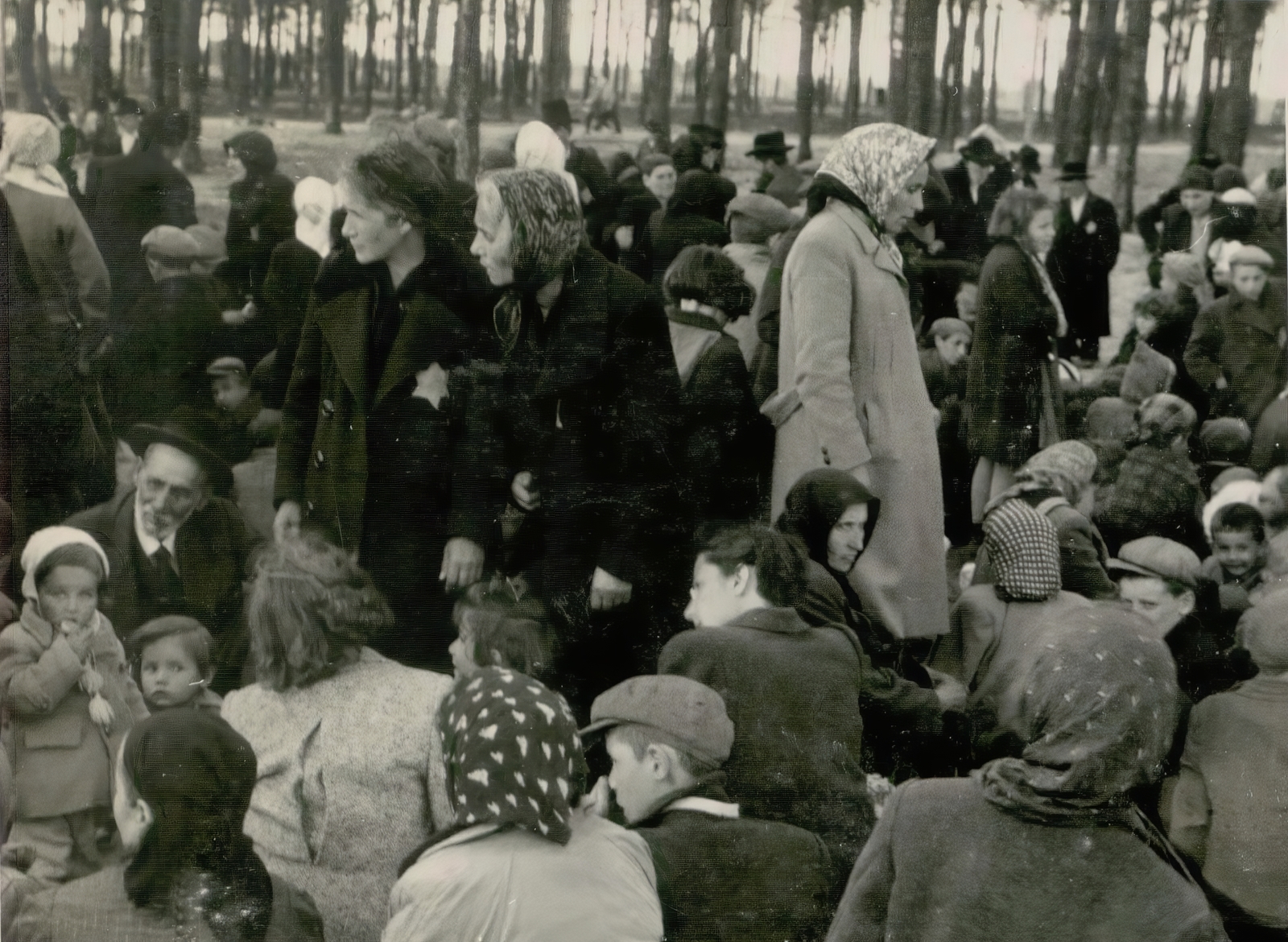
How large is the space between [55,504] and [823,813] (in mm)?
2240

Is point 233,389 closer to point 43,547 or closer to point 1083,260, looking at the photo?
point 43,547

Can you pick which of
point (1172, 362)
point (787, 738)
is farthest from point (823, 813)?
point (1172, 362)

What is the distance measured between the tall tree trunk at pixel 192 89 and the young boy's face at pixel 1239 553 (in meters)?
3.03

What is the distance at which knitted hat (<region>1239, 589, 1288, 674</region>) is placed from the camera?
479 cm

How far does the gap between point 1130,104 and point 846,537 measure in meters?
1.50

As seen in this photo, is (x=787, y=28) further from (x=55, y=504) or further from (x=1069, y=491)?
(x=55, y=504)

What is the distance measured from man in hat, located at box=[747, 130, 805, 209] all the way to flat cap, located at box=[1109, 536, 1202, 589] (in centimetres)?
136

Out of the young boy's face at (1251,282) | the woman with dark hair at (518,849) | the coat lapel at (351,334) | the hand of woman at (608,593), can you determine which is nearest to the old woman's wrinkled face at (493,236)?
the coat lapel at (351,334)

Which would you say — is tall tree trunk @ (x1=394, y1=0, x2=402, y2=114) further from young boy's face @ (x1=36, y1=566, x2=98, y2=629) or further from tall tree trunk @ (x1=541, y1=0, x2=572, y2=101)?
young boy's face @ (x1=36, y1=566, x2=98, y2=629)

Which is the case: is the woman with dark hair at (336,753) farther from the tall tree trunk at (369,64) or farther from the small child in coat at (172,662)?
the tall tree trunk at (369,64)

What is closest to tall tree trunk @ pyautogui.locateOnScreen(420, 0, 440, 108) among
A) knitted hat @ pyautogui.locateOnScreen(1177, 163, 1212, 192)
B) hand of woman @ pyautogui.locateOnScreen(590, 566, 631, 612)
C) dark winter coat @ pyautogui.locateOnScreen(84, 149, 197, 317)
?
dark winter coat @ pyautogui.locateOnScreen(84, 149, 197, 317)

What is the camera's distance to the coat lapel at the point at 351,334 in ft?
15.9

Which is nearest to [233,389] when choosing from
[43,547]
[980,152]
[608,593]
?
[43,547]

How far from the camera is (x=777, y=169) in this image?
4.97m
